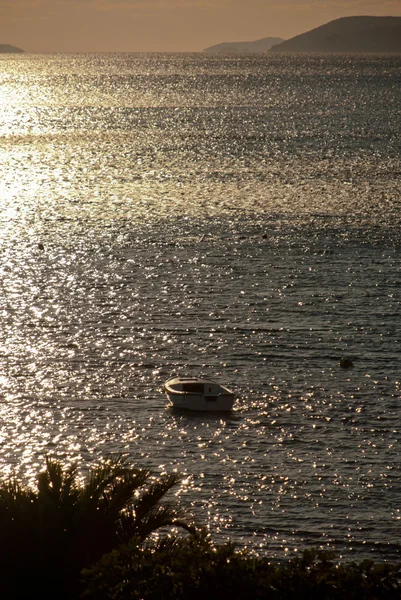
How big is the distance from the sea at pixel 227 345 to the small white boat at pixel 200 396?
74 cm

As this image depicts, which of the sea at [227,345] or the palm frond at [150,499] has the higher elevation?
the palm frond at [150,499]

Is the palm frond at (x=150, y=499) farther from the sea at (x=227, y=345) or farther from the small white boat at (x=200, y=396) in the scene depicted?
the small white boat at (x=200, y=396)

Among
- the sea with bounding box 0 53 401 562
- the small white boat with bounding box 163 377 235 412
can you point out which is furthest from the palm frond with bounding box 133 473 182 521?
the small white boat with bounding box 163 377 235 412

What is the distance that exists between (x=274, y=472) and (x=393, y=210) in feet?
228

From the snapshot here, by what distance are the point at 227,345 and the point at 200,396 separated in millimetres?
11046

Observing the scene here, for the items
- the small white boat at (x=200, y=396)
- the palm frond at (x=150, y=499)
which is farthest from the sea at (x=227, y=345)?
the palm frond at (x=150, y=499)

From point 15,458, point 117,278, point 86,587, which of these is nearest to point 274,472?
point 15,458

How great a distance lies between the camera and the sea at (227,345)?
4388 cm

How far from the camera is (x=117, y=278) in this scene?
266 ft

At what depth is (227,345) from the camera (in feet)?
209

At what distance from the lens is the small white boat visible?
5303 centimetres

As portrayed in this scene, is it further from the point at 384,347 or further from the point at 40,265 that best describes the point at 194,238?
the point at 384,347

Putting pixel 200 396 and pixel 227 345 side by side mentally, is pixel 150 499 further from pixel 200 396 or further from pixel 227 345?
pixel 227 345

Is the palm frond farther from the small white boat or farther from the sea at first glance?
the small white boat
